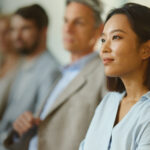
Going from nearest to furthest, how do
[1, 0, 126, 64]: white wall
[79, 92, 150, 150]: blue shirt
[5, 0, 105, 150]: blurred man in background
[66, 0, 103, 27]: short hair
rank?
[79, 92, 150, 150]: blue shirt < [5, 0, 105, 150]: blurred man in background < [66, 0, 103, 27]: short hair < [1, 0, 126, 64]: white wall

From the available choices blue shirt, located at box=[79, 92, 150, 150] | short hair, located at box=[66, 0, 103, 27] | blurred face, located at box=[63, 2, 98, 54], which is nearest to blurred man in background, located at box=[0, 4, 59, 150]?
blurred face, located at box=[63, 2, 98, 54]

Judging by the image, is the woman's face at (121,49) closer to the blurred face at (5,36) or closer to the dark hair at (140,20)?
the dark hair at (140,20)

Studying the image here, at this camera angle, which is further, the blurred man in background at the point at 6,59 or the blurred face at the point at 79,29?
the blurred man in background at the point at 6,59

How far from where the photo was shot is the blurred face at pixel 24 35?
5.13ft

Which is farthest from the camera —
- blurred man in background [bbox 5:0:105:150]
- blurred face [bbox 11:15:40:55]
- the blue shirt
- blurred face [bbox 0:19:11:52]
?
blurred face [bbox 0:19:11:52]

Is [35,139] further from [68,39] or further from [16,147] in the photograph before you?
[68,39]

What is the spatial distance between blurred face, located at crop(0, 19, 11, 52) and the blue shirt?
0.88 m

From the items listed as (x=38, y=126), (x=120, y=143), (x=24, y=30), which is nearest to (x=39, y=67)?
(x=24, y=30)

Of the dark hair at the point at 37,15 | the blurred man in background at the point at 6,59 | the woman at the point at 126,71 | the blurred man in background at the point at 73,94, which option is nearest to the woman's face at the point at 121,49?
the woman at the point at 126,71

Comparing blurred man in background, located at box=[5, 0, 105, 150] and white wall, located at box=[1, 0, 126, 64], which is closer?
blurred man in background, located at box=[5, 0, 105, 150]

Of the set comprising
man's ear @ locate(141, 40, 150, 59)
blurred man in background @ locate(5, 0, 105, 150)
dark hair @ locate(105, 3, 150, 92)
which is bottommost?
blurred man in background @ locate(5, 0, 105, 150)

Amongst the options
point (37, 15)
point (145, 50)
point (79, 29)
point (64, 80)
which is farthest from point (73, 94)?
point (37, 15)

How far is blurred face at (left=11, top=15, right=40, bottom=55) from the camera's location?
61.6 inches

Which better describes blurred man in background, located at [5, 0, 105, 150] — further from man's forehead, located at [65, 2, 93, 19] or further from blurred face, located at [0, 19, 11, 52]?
blurred face, located at [0, 19, 11, 52]
